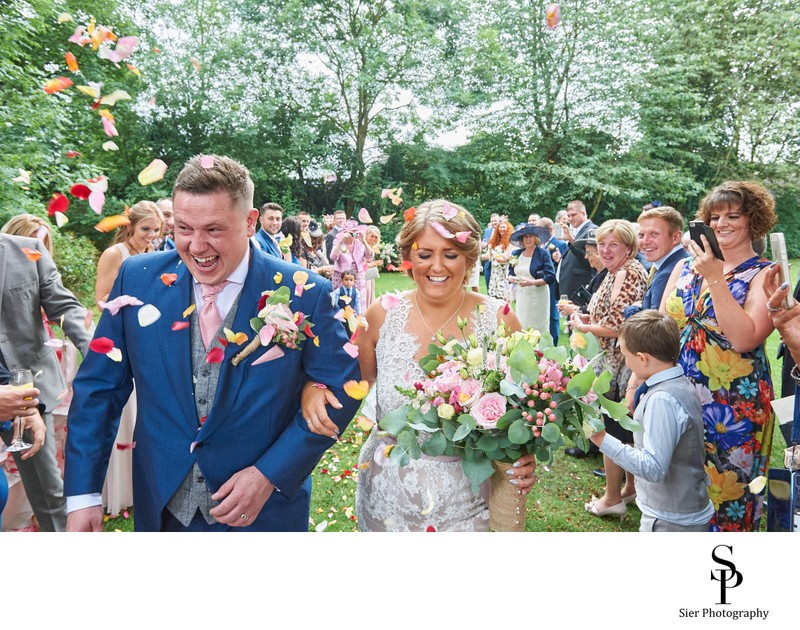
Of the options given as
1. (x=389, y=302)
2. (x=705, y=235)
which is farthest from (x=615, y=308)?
(x=389, y=302)

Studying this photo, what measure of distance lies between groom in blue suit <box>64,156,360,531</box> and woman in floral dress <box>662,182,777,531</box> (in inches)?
58.2

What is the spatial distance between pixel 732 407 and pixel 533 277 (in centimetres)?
385

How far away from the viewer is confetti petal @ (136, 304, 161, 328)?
129 cm

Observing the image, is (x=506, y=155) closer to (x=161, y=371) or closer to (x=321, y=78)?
(x=321, y=78)

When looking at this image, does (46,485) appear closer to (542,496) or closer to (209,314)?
(209,314)

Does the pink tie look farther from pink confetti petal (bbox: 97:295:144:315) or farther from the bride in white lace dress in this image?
the bride in white lace dress

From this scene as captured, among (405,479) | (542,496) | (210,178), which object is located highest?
(210,178)

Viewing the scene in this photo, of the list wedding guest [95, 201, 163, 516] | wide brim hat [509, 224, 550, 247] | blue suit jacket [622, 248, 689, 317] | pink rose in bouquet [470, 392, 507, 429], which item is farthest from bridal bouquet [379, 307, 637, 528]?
wide brim hat [509, 224, 550, 247]

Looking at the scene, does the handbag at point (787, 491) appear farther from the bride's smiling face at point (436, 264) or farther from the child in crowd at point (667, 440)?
the bride's smiling face at point (436, 264)

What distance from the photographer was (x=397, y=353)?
1729mm

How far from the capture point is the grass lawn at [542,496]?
2.79 meters

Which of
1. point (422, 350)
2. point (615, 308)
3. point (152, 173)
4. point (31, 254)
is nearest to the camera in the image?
point (152, 173)

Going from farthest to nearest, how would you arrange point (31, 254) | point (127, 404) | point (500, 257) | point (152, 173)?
point (500, 257), point (127, 404), point (31, 254), point (152, 173)

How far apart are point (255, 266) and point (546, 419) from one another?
2.60ft
